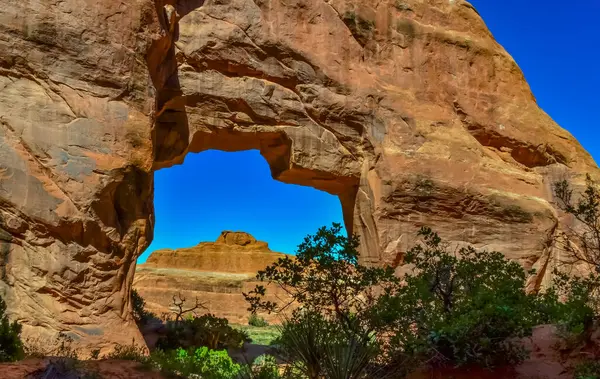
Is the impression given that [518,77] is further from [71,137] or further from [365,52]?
[71,137]

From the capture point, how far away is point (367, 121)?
15.1 m

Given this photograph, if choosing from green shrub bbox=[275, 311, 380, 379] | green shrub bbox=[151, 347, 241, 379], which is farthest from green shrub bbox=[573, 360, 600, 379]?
green shrub bbox=[151, 347, 241, 379]

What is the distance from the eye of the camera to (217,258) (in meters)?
39.4

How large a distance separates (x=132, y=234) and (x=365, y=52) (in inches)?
342

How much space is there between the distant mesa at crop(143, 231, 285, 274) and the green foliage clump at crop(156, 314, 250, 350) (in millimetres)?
23142

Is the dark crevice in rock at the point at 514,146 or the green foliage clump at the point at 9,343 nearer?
the green foliage clump at the point at 9,343

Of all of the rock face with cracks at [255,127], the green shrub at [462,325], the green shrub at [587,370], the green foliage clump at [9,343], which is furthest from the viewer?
the rock face with cracks at [255,127]

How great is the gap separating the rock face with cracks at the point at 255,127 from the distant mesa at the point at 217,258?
2332 centimetres

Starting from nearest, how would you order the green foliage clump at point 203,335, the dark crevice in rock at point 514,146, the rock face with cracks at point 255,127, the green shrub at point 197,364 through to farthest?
the green shrub at point 197,364 → the rock face with cracks at point 255,127 → the green foliage clump at point 203,335 → the dark crevice in rock at point 514,146

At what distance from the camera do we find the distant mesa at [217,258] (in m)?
38.6

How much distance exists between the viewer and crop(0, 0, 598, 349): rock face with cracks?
32.8 ft

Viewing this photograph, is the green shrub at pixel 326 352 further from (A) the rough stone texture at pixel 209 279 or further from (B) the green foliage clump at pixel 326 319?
(A) the rough stone texture at pixel 209 279

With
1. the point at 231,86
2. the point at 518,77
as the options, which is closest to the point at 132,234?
the point at 231,86

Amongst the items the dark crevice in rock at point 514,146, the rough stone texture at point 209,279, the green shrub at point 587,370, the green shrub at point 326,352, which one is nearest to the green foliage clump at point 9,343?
the green shrub at point 326,352
